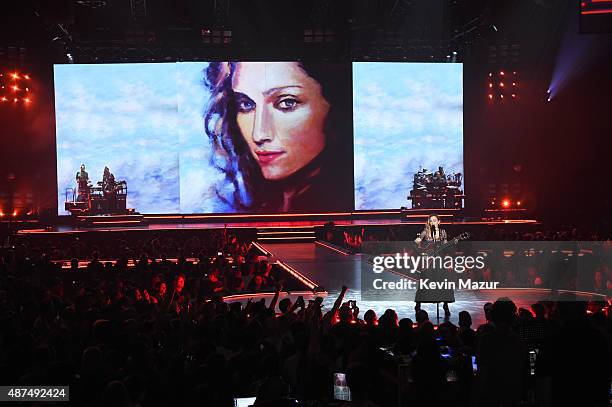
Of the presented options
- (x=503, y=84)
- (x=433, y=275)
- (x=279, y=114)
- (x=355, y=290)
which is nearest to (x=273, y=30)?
(x=279, y=114)

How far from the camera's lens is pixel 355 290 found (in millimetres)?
12531

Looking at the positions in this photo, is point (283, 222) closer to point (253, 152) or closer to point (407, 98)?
point (253, 152)

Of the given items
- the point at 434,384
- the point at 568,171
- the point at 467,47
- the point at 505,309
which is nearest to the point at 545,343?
the point at 505,309

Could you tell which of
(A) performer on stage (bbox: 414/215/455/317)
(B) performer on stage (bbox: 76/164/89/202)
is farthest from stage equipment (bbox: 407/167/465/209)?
(A) performer on stage (bbox: 414/215/455/317)

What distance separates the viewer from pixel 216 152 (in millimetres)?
25516

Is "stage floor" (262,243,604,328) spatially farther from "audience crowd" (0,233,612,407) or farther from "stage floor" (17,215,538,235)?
"audience crowd" (0,233,612,407)

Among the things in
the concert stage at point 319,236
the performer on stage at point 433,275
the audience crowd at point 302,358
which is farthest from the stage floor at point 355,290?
the audience crowd at point 302,358

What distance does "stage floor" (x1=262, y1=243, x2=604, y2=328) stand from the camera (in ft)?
34.8

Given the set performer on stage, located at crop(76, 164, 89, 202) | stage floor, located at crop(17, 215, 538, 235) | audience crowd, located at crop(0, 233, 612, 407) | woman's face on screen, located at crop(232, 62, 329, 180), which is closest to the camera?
audience crowd, located at crop(0, 233, 612, 407)

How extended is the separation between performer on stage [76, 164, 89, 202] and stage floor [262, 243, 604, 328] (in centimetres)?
876

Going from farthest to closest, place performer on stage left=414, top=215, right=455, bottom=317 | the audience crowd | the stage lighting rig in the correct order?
the stage lighting rig
performer on stage left=414, top=215, right=455, bottom=317
the audience crowd

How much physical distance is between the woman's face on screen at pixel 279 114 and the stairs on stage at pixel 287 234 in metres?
3.65

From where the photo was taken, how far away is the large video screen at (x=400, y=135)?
85.1 feet

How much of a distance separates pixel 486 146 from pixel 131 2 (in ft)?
43.9
